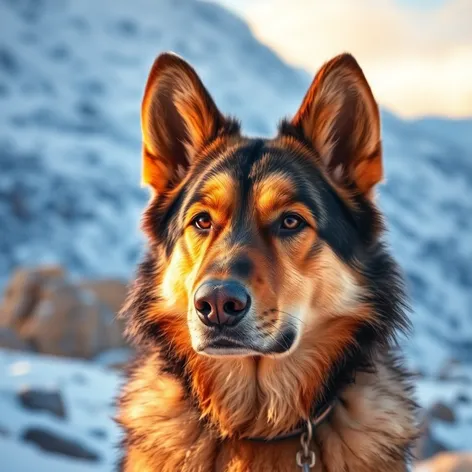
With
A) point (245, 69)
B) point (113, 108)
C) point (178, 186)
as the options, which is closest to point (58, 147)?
point (113, 108)

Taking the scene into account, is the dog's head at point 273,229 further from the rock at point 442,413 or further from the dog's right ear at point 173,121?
the rock at point 442,413

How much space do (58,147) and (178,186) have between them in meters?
89.5

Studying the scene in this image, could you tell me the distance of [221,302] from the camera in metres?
3.23

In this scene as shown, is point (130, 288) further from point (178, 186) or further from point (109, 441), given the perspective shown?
point (109, 441)

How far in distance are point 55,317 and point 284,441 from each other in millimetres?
17581

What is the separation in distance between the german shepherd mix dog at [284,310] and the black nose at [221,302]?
118mm

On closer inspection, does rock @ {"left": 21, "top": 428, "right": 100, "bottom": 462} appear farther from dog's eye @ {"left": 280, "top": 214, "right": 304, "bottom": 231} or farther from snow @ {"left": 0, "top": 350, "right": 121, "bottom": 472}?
dog's eye @ {"left": 280, "top": 214, "right": 304, "bottom": 231}

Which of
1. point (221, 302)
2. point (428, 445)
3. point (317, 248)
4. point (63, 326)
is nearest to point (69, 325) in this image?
point (63, 326)

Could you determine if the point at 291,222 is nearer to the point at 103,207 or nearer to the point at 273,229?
the point at 273,229

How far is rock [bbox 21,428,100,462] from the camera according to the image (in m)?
8.90

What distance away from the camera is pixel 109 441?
33.6ft

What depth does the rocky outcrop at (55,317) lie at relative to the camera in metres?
20.2

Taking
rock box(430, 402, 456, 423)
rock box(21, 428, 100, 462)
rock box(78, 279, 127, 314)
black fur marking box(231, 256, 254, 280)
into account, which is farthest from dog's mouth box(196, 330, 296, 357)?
rock box(78, 279, 127, 314)

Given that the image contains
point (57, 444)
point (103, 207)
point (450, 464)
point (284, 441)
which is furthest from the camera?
point (103, 207)
